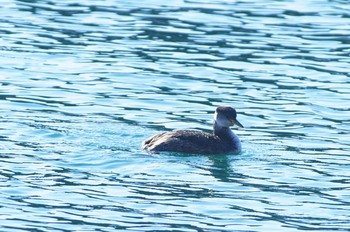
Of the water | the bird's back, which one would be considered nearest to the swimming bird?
the bird's back

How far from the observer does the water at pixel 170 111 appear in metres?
15.8

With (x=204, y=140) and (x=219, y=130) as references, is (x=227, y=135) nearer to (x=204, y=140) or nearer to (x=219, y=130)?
(x=219, y=130)

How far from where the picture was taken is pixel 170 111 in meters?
22.2

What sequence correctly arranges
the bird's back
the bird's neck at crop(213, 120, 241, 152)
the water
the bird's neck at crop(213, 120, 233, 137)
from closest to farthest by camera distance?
the water → the bird's back → the bird's neck at crop(213, 120, 241, 152) → the bird's neck at crop(213, 120, 233, 137)

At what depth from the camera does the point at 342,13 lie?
3231 centimetres

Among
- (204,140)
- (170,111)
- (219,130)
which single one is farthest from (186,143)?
(170,111)

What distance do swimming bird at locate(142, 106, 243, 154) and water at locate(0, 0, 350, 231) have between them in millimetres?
202

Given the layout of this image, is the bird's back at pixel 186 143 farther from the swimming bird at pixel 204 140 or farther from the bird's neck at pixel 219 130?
the bird's neck at pixel 219 130

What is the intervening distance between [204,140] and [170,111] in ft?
9.01

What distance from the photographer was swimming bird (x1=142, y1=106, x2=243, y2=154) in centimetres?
1909

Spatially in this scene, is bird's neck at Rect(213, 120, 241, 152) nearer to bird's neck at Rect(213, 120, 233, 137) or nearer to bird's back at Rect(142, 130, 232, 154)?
bird's neck at Rect(213, 120, 233, 137)

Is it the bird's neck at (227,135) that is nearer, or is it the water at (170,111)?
the water at (170,111)

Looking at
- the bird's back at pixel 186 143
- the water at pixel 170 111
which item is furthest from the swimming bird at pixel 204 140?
the water at pixel 170 111

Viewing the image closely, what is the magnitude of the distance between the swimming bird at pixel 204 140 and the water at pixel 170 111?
0.66 feet
